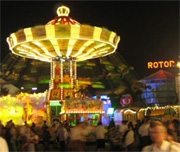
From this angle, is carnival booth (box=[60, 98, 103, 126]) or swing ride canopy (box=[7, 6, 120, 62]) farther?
carnival booth (box=[60, 98, 103, 126])

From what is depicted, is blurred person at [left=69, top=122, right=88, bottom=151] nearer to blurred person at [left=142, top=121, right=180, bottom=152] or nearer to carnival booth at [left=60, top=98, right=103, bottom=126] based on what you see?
blurred person at [left=142, top=121, right=180, bottom=152]

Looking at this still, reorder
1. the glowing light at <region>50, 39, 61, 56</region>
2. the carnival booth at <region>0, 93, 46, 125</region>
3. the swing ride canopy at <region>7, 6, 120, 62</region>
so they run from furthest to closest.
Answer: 1. the carnival booth at <region>0, 93, 46, 125</region>
2. the glowing light at <region>50, 39, 61, 56</region>
3. the swing ride canopy at <region>7, 6, 120, 62</region>

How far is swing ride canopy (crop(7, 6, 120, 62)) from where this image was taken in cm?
2152

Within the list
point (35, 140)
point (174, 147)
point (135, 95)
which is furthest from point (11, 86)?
point (174, 147)

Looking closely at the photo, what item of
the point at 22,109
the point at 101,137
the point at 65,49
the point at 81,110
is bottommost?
the point at 101,137

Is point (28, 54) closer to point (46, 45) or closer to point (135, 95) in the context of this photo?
point (46, 45)

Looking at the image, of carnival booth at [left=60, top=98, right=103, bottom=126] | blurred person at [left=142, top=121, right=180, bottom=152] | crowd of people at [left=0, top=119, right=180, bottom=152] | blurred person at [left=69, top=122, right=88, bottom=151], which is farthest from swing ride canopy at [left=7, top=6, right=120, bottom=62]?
blurred person at [left=142, top=121, right=180, bottom=152]

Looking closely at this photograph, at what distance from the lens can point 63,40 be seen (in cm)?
2395

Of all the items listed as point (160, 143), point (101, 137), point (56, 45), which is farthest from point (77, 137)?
point (56, 45)

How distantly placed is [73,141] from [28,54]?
1950cm

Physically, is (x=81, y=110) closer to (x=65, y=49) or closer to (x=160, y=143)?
(x=65, y=49)

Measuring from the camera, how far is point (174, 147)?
3.44 m

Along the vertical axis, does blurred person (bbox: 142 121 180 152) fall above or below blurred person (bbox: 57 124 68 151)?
above

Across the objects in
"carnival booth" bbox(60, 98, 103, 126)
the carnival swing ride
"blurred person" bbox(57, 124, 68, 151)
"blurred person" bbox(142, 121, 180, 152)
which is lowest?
"blurred person" bbox(57, 124, 68, 151)
